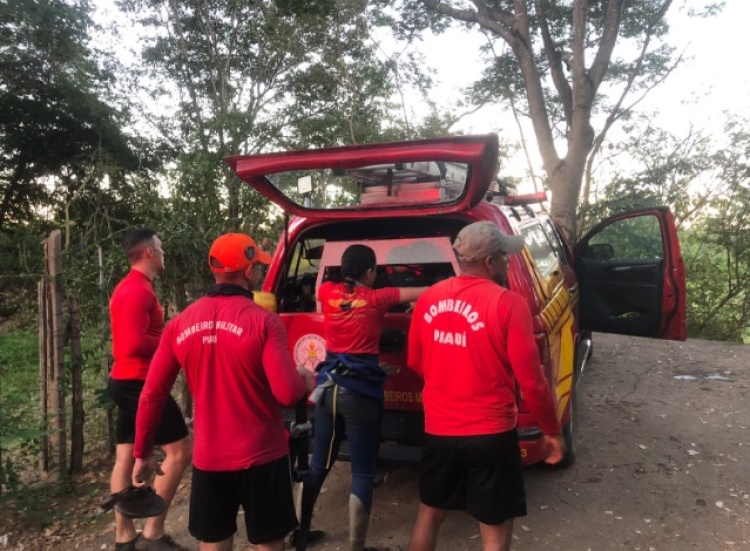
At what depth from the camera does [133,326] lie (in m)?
2.95

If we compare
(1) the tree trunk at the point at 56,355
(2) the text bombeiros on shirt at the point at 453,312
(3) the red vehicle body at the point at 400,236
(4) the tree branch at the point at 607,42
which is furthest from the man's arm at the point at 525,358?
(4) the tree branch at the point at 607,42

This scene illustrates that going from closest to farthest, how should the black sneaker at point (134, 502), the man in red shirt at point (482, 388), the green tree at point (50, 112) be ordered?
1. the man in red shirt at point (482, 388)
2. the black sneaker at point (134, 502)
3. the green tree at point (50, 112)

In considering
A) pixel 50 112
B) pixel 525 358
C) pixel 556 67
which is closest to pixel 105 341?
pixel 525 358

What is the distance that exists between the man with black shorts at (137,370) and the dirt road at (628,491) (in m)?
0.44

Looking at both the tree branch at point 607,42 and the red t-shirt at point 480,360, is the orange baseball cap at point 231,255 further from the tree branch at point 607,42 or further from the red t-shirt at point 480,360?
the tree branch at point 607,42

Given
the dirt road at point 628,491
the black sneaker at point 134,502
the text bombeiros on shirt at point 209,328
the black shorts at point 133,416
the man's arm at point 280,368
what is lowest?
the dirt road at point 628,491

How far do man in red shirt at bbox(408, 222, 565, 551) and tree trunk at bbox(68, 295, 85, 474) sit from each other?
9.56 ft

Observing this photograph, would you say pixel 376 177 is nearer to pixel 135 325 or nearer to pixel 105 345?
pixel 135 325

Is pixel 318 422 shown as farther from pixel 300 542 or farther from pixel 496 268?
pixel 496 268

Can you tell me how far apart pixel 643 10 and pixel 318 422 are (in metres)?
10.2

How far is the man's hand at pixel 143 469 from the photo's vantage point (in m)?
2.30

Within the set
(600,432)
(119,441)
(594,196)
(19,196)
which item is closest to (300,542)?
(119,441)

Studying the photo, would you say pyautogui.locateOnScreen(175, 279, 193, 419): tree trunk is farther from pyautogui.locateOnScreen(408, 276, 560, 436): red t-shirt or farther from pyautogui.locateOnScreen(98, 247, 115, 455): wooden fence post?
pyautogui.locateOnScreen(408, 276, 560, 436): red t-shirt

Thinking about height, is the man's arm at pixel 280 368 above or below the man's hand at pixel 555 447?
above
